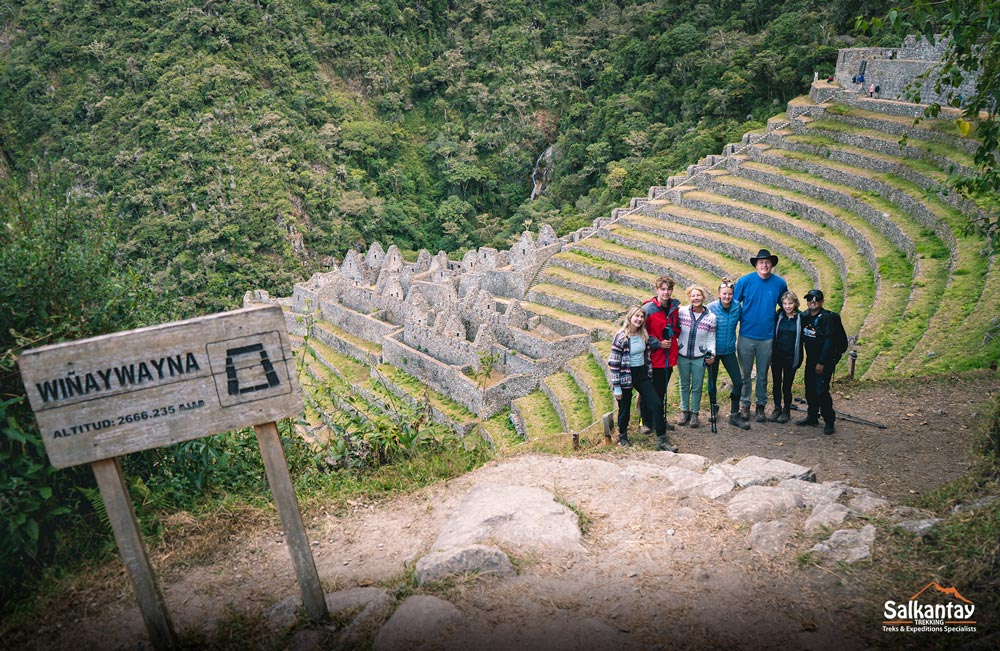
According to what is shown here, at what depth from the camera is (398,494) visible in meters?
5.18

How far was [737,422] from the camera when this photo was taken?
271 inches

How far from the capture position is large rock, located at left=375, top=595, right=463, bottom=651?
3254 mm

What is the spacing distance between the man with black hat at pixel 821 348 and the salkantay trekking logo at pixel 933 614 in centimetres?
316

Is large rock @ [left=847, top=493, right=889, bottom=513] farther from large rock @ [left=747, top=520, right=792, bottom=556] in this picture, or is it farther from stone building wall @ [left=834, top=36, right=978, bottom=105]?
stone building wall @ [left=834, top=36, right=978, bottom=105]

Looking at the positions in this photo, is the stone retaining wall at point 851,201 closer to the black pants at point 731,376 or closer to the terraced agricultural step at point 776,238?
the terraced agricultural step at point 776,238

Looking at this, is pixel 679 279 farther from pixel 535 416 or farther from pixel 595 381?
pixel 535 416

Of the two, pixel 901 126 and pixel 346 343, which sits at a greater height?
pixel 901 126

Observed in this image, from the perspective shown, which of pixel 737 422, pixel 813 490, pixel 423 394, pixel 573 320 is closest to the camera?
pixel 813 490

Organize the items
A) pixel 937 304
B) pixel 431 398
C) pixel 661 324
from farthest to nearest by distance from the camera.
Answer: pixel 431 398 → pixel 937 304 → pixel 661 324

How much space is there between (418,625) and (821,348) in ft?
15.7

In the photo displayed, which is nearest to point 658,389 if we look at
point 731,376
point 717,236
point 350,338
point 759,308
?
point 731,376

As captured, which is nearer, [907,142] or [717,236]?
[717,236]

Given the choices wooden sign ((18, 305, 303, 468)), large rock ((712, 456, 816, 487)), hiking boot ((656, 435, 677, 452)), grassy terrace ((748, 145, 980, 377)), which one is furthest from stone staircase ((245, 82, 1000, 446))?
wooden sign ((18, 305, 303, 468))

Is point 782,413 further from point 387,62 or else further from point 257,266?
point 387,62
